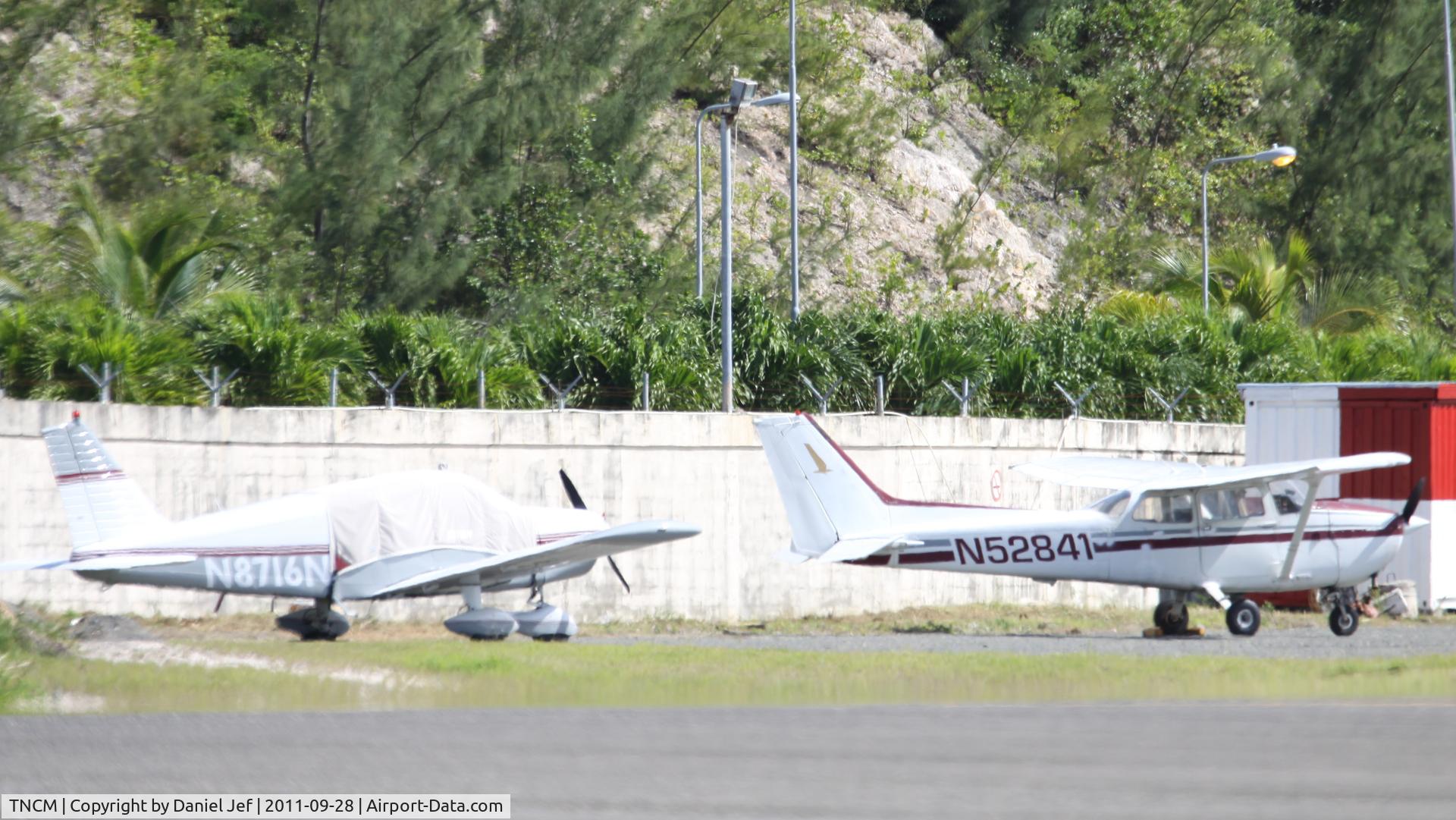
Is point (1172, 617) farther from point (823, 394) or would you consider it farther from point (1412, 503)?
point (823, 394)

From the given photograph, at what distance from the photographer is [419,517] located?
18109 millimetres

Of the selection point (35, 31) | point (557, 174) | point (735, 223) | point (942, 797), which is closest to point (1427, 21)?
point (735, 223)

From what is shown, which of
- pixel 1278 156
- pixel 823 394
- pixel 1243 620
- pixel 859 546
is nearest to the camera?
pixel 859 546

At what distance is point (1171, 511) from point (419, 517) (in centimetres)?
898

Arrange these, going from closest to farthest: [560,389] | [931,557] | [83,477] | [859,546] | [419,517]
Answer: [83,477] → [419,517] → [859,546] → [931,557] → [560,389]

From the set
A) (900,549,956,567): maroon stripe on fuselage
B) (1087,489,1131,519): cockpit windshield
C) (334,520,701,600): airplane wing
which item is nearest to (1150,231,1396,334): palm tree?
(1087,489,1131,519): cockpit windshield

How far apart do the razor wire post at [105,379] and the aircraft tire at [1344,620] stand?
14.6 metres

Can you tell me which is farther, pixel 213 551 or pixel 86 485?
pixel 213 551

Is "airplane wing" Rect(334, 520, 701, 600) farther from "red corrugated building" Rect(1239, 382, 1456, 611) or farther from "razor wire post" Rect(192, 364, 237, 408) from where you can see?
"red corrugated building" Rect(1239, 382, 1456, 611)

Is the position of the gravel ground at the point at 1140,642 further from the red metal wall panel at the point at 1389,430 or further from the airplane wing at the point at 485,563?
the red metal wall panel at the point at 1389,430

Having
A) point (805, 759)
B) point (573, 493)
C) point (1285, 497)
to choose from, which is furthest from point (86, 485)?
point (1285, 497)

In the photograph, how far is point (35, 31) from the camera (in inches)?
1355

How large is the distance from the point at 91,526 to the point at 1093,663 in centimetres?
955

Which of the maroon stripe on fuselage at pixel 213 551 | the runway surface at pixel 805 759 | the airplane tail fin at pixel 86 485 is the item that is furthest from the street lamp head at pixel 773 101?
the runway surface at pixel 805 759
